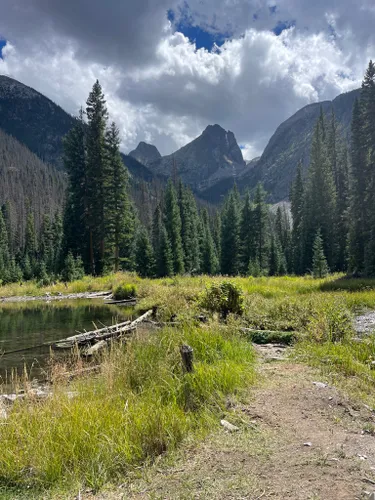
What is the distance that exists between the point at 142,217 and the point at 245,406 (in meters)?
112

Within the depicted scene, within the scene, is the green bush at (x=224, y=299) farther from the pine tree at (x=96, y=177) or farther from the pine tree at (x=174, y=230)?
the pine tree at (x=174, y=230)

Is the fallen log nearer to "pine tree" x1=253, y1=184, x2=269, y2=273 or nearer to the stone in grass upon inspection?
the stone in grass

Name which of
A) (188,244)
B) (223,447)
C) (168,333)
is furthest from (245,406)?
(188,244)

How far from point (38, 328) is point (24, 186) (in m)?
122

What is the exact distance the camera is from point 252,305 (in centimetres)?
1203

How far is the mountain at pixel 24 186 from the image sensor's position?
334 feet

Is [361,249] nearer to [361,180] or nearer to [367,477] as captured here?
[361,180]

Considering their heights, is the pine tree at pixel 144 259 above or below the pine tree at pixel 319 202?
below

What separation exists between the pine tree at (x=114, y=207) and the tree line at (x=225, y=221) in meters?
0.11

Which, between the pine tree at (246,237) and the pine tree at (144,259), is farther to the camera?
the pine tree at (246,237)

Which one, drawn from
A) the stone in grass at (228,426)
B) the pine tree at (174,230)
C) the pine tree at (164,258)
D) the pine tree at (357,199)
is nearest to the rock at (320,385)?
the stone in grass at (228,426)

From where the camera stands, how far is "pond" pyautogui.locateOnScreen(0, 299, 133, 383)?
870 centimetres

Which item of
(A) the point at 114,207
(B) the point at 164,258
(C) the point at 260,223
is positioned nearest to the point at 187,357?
(A) the point at 114,207

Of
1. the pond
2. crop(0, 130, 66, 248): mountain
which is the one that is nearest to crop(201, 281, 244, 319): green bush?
the pond
